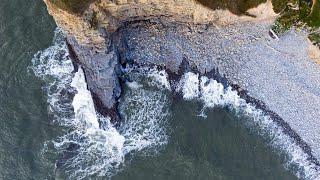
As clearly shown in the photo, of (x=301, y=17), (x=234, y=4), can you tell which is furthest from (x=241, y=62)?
(x=301, y=17)

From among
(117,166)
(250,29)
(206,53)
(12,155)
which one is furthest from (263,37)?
(12,155)

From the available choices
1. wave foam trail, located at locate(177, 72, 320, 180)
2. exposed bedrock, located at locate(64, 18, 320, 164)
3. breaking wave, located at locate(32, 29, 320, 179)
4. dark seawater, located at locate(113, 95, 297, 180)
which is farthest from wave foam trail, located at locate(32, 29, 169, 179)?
wave foam trail, located at locate(177, 72, 320, 180)

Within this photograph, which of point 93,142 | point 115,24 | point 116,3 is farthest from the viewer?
point 93,142

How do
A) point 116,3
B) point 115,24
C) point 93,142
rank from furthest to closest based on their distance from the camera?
1. point 93,142
2. point 115,24
3. point 116,3

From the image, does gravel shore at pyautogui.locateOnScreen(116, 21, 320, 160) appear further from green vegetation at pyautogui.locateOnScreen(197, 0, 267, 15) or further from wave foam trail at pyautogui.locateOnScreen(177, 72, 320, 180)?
green vegetation at pyautogui.locateOnScreen(197, 0, 267, 15)

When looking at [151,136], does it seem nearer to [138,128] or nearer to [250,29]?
[138,128]

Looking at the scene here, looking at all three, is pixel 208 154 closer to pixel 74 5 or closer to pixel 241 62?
pixel 241 62

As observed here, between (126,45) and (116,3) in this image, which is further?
(126,45)

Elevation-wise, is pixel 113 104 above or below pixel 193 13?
below

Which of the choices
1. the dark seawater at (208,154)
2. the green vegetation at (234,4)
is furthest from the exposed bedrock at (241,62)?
the dark seawater at (208,154)
